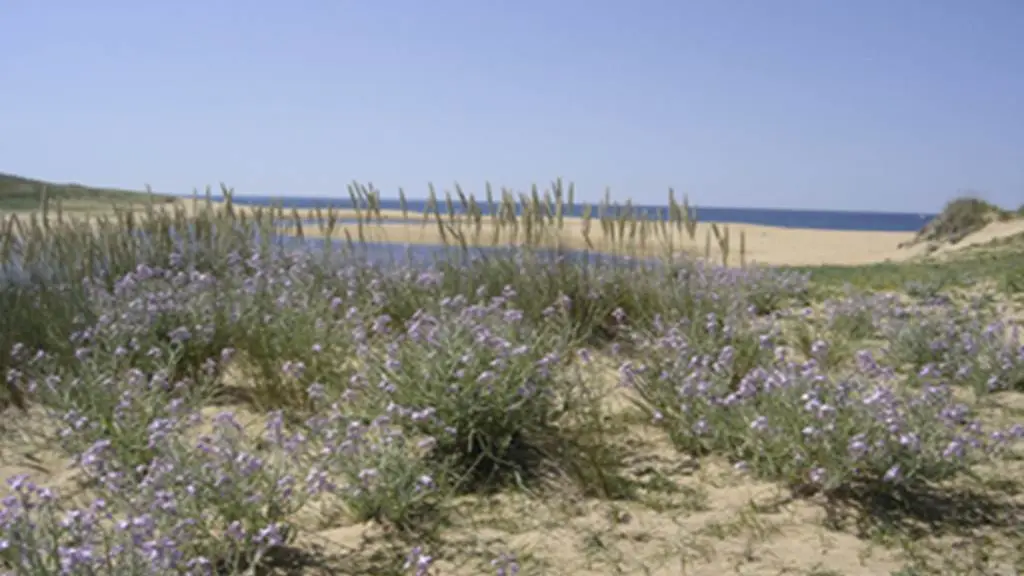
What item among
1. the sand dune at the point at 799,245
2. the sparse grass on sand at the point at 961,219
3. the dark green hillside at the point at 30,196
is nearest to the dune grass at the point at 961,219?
the sparse grass on sand at the point at 961,219

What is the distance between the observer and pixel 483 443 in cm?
381

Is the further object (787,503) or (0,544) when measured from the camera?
(787,503)

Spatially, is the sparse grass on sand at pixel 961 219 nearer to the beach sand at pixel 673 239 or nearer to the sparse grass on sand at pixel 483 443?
the beach sand at pixel 673 239

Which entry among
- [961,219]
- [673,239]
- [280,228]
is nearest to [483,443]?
[280,228]

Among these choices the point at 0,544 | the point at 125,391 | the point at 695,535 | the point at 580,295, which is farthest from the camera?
the point at 580,295

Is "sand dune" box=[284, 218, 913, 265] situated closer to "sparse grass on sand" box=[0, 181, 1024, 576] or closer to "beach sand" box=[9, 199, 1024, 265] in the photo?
"beach sand" box=[9, 199, 1024, 265]

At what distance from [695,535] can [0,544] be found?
2231 millimetres

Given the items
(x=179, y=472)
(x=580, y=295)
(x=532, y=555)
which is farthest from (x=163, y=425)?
(x=580, y=295)

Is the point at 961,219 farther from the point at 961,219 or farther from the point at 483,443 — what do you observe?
the point at 483,443

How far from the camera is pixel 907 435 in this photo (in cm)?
326

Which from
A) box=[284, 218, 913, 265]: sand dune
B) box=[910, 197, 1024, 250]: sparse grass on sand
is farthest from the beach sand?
box=[910, 197, 1024, 250]: sparse grass on sand

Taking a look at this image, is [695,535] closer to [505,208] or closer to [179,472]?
[179,472]

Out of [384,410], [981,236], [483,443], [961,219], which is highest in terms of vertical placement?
[961,219]

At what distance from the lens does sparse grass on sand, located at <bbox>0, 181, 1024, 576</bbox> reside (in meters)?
2.93
